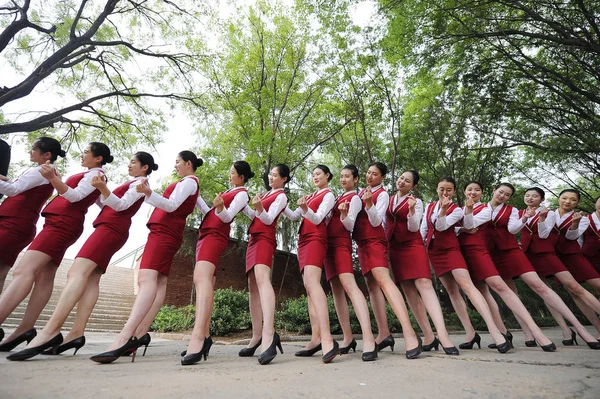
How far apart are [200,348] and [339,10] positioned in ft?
33.2

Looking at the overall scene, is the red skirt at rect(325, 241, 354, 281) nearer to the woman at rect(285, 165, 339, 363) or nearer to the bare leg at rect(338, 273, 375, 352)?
the bare leg at rect(338, 273, 375, 352)

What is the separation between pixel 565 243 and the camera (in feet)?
16.7

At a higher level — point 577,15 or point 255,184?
point 577,15

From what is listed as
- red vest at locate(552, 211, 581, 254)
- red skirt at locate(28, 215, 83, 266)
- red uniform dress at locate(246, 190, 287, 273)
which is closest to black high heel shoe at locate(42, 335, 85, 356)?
red skirt at locate(28, 215, 83, 266)

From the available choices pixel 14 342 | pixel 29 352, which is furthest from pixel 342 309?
pixel 14 342

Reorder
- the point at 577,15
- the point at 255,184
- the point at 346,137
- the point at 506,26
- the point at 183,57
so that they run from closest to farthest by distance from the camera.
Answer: the point at 577,15 < the point at 506,26 < the point at 255,184 < the point at 183,57 < the point at 346,137

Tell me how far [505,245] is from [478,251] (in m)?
0.55

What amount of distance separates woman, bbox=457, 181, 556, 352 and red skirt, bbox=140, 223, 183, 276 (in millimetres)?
3143

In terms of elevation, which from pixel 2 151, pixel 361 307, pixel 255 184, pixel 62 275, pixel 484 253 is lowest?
pixel 361 307

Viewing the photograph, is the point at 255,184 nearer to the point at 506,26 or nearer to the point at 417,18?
the point at 417,18

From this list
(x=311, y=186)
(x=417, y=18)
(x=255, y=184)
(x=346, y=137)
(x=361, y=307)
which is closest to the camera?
(x=361, y=307)

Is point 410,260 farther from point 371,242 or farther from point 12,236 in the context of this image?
point 12,236

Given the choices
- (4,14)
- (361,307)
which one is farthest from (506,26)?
(4,14)

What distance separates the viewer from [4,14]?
811 centimetres
